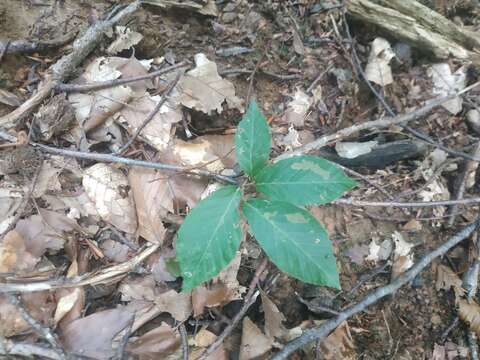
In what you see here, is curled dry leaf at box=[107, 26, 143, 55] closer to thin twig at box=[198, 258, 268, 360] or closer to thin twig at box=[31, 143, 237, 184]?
thin twig at box=[31, 143, 237, 184]

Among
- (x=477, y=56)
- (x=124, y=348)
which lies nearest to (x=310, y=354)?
(x=124, y=348)

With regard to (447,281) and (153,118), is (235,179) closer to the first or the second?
(153,118)

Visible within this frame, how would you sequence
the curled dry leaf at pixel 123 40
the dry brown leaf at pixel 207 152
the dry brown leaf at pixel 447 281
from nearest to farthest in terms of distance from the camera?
the dry brown leaf at pixel 207 152 → the curled dry leaf at pixel 123 40 → the dry brown leaf at pixel 447 281

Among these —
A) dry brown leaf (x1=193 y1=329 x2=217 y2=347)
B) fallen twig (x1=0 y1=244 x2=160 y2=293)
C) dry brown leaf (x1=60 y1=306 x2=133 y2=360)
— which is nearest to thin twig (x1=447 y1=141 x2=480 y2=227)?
dry brown leaf (x1=193 y1=329 x2=217 y2=347)

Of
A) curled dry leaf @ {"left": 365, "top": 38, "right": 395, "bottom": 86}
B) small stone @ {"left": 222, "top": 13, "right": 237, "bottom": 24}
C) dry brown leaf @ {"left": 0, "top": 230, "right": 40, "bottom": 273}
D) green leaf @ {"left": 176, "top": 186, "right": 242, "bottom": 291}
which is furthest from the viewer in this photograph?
curled dry leaf @ {"left": 365, "top": 38, "right": 395, "bottom": 86}

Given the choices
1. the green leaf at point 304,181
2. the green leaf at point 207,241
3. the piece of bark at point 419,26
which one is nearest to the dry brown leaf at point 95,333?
the green leaf at point 207,241

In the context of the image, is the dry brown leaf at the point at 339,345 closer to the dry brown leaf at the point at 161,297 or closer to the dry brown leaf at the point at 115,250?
the dry brown leaf at the point at 161,297

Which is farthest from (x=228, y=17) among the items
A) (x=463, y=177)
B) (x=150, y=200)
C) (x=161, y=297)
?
(x=463, y=177)
